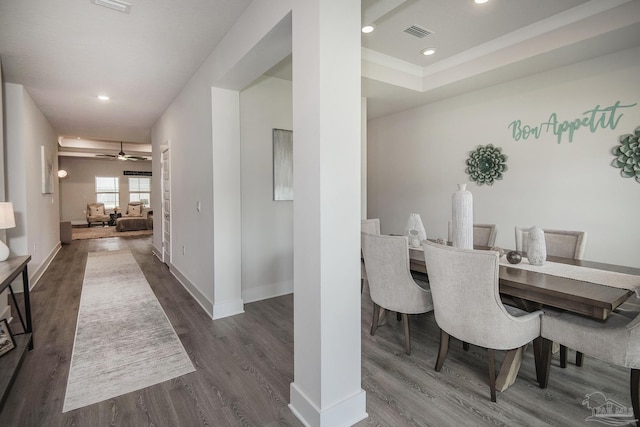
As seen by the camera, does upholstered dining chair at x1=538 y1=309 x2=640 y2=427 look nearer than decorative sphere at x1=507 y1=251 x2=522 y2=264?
Yes

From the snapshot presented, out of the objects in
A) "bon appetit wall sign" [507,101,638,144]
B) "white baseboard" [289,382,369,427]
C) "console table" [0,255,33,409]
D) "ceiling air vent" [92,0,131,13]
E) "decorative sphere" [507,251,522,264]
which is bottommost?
"white baseboard" [289,382,369,427]

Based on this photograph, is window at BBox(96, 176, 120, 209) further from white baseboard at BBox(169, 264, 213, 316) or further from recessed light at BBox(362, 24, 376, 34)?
recessed light at BBox(362, 24, 376, 34)

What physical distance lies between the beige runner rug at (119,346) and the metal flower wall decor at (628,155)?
4.21m

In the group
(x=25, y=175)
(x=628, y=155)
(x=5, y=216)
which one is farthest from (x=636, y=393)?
(x=25, y=175)

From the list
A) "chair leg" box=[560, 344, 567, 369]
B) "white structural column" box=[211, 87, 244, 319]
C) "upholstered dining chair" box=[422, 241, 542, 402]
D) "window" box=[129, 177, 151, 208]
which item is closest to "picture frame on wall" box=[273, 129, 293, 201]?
"white structural column" box=[211, 87, 244, 319]

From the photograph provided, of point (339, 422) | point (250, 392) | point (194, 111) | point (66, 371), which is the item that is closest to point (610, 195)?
point (339, 422)

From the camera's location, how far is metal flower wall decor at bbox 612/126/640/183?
295 centimetres

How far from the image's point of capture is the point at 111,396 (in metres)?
2.04

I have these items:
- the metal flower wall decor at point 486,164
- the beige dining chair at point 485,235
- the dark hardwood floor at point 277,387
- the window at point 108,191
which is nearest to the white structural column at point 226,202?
the dark hardwood floor at point 277,387

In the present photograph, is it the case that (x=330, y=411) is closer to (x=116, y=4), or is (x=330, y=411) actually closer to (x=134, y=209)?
(x=116, y=4)

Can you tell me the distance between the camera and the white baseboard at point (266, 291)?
3.74 metres

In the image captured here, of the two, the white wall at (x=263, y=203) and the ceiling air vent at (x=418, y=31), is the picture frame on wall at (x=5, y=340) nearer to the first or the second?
the white wall at (x=263, y=203)

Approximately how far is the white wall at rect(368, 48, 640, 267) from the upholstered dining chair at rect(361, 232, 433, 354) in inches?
83.2

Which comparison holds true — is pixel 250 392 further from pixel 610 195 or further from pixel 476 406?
pixel 610 195
